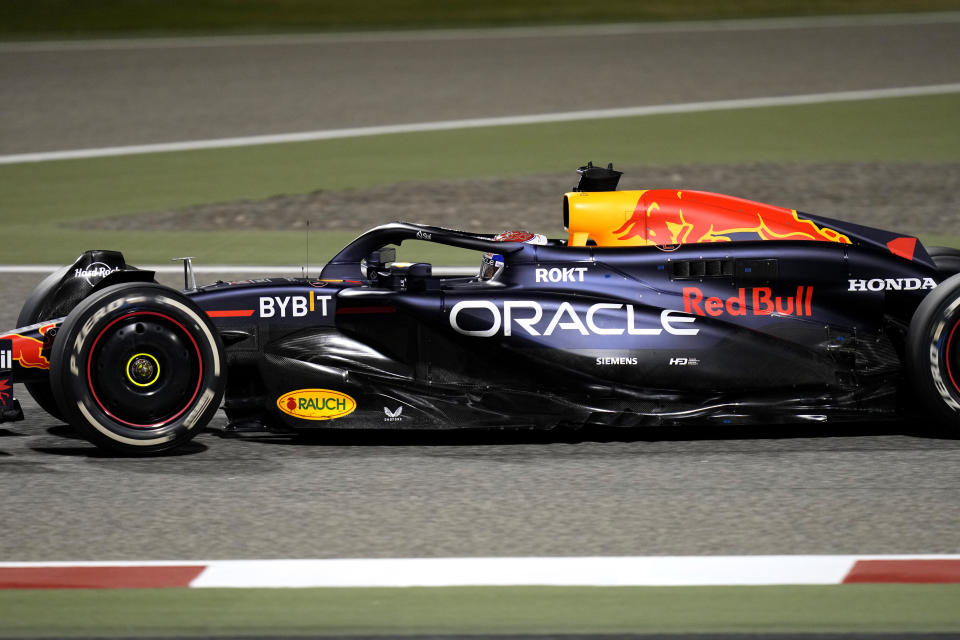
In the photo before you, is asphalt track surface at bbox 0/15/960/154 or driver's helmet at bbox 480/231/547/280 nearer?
driver's helmet at bbox 480/231/547/280

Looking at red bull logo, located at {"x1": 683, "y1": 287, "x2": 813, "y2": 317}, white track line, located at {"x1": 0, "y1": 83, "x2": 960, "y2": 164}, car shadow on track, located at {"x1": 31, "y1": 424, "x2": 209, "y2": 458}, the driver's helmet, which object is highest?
white track line, located at {"x1": 0, "y1": 83, "x2": 960, "y2": 164}

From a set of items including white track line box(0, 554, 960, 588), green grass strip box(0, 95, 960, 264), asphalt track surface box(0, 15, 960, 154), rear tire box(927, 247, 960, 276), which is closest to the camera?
white track line box(0, 554, 960, 588)

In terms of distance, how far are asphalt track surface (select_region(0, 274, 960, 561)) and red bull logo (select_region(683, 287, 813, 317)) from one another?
53cm

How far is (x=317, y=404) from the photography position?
5730 mm

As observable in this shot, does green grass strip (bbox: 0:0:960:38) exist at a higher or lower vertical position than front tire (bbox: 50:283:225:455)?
higher

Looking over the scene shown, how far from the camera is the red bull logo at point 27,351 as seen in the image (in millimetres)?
5684

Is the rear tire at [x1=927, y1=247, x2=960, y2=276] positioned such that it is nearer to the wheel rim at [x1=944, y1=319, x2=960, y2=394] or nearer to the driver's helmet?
the wheel rim at [x1=944, y1=319, x2=960, y2=394]

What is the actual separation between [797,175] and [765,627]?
12.0 metres

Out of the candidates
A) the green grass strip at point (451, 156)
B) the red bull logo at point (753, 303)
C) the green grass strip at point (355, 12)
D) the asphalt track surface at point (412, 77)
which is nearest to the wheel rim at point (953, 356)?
the red bull logo at point (753, 303)

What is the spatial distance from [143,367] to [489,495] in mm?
1498

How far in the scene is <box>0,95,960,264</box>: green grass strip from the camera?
579 inches

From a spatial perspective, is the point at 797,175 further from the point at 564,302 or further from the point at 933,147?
the point at 564,302

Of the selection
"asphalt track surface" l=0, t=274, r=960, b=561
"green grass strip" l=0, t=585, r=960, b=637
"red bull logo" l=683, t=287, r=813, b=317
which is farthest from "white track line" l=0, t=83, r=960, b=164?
"green grass strip" l=0, t=585, r=960, b=637

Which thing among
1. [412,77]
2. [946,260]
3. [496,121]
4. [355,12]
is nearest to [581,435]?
[946,260]
